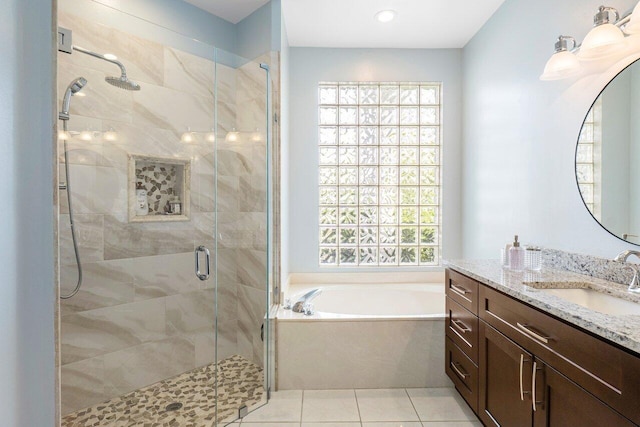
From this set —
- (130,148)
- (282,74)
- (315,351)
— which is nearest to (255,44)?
(282,74)

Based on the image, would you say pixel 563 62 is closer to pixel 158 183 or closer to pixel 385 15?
pixel 385 15

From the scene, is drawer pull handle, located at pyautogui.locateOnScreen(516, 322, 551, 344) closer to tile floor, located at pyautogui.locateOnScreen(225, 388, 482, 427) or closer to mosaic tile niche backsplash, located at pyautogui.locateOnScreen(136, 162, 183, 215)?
tile floor, located at pyautogui.locateOnScreen(225, 388, 482, 427)

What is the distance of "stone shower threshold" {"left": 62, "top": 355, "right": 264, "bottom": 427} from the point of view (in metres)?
1.63

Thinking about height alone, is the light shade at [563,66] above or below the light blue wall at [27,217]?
above

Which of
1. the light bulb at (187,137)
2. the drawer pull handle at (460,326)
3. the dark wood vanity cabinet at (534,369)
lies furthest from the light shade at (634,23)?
the light bulb at (187,137)

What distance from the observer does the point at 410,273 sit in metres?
3.25

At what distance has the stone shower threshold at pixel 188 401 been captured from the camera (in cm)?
163

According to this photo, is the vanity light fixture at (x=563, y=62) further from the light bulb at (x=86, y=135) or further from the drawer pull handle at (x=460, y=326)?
the light bulb at (x=86, y=135)

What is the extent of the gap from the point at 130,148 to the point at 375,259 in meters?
2.31

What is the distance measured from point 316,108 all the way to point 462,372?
2444 millimetres

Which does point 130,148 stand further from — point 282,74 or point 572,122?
point 572,122

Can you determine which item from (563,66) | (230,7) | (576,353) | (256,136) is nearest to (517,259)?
(576,353)

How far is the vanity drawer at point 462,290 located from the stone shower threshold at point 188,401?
1.29 meters

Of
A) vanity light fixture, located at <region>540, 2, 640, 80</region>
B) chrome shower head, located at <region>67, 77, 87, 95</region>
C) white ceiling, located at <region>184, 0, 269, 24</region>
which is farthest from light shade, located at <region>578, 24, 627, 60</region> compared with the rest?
chrome shower head, located at <region>67, 77, 87, 95</region>
